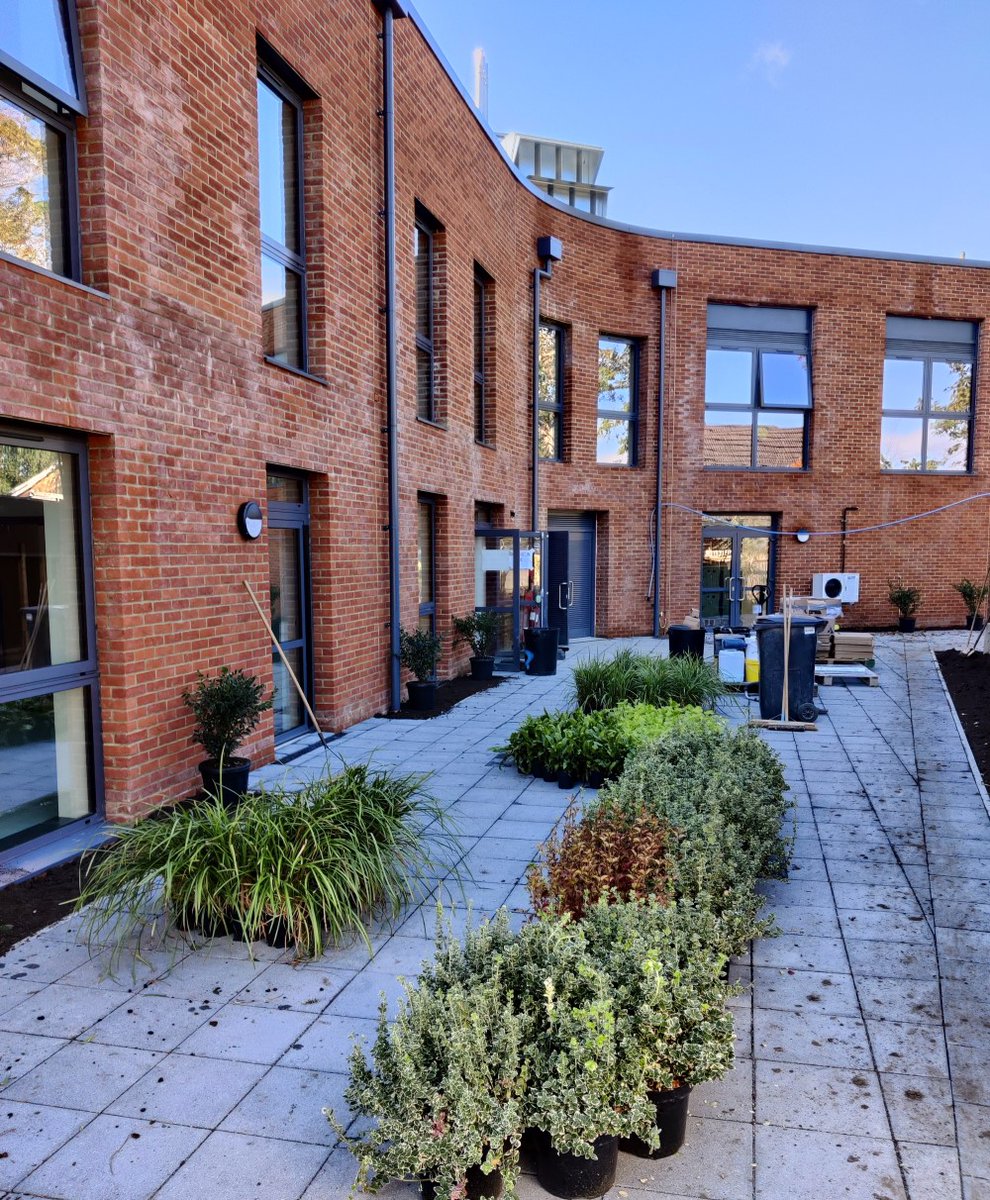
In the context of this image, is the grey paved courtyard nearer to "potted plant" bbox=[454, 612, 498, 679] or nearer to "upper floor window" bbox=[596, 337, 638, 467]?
"potted plant" bbox=[454, 612, 498, 679]

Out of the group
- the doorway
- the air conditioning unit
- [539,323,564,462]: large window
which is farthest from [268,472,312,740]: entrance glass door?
the air conditioning unit

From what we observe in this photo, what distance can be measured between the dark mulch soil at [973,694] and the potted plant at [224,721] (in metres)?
5.03

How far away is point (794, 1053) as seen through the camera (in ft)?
8.74

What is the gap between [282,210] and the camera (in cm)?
664

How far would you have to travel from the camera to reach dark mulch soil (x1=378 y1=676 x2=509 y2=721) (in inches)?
321

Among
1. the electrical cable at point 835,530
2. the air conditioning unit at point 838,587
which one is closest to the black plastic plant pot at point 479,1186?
the electrical cable at point 835,530

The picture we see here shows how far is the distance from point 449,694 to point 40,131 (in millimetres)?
6372

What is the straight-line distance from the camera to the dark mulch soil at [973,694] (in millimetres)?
6837

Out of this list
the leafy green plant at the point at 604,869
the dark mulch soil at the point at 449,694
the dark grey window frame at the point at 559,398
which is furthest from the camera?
the dark grey window frame at the point at 559,398

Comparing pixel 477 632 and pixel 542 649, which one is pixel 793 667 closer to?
pixel 542 649

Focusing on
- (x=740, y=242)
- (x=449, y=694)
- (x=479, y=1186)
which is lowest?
(x=449, y=694)

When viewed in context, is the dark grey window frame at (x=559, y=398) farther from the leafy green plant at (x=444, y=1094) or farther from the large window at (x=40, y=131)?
the leafy green plant at (x=444, y=1094)

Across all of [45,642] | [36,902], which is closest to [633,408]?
[45,642]

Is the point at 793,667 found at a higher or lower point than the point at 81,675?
lower
